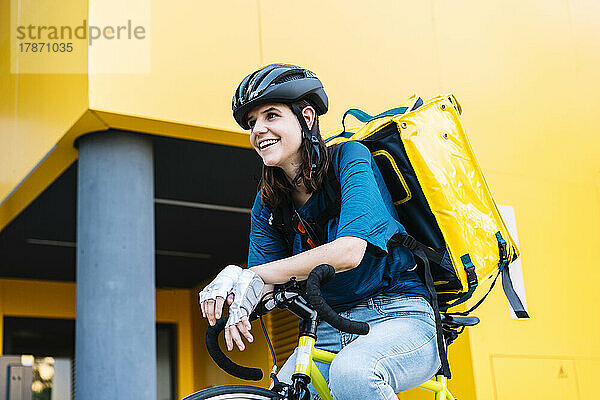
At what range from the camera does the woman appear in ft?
9.21

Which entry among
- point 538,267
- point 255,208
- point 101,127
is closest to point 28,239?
point 101,127

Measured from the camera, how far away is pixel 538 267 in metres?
7.16

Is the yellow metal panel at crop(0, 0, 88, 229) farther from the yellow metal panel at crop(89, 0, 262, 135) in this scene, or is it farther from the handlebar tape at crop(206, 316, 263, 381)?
the handlebar tape at crop(206, 316, 263, 381)

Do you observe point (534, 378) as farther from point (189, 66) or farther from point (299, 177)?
point (299, 177)

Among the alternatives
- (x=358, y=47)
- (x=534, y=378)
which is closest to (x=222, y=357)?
(x=358, y=47)

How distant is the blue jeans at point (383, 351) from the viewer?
274 cm

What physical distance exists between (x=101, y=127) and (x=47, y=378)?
6.81 metres

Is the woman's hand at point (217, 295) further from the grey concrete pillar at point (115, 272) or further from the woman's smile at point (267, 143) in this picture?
the grey concrete pillar at point (115, 272)

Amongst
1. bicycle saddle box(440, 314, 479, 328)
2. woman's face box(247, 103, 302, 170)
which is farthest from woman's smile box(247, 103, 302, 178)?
bicycle saddle box(440, 314, 479, 328)

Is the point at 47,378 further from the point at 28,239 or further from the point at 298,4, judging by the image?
the point at 298,4

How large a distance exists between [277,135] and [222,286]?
720 mm

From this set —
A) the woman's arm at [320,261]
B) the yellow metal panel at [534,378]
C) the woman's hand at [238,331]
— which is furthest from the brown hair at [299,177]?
the yellow metal panel at [534,378]

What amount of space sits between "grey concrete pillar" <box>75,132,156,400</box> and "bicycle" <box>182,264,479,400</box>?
2.78 metres

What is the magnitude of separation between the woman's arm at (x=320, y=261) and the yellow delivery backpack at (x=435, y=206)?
0.32 meters
